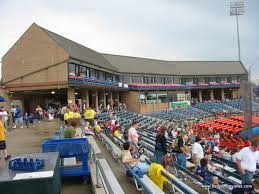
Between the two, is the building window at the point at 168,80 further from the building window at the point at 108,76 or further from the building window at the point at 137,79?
the building window at the point at 108,76

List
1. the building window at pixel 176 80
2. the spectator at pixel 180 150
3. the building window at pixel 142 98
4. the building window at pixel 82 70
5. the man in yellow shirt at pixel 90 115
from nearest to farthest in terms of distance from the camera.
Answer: the spectator at pixel 180 150 → the man in yellow shirt at pixel 90 115 → the building window at pixel 82 70 → the building window at pixel 142 98 → the building window at pixel 176 80

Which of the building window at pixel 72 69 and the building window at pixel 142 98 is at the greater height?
the building window at pixel 72 69

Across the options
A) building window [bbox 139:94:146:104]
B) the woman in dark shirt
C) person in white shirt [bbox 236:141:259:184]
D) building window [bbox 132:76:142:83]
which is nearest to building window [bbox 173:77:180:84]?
building window [bbox 132:76:142:83]

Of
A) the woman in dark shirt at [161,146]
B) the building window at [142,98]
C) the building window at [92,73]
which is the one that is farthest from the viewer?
the building window at [142,98]

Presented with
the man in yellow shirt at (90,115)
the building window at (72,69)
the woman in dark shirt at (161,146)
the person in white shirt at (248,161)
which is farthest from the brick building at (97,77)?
the person in white shirt at (248,161)

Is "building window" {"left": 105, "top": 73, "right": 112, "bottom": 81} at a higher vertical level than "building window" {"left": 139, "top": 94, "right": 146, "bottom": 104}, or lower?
higher

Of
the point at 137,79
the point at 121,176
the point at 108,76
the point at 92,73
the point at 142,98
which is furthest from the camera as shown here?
the point at 137,79

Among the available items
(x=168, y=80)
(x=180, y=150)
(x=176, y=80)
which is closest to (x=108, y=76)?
(x=168, y=80)

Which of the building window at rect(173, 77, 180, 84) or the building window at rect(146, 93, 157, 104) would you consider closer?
the building window at rect(146, 93, 157, 104)

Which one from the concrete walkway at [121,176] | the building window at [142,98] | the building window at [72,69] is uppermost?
the building window at [72,69]

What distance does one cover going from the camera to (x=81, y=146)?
7840mm

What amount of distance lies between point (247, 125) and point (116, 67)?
40.2 m

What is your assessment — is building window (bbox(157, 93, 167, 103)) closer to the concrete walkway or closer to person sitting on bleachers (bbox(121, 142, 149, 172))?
the concrete walkway

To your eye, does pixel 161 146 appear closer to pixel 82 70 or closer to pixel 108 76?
pixel 82 70
